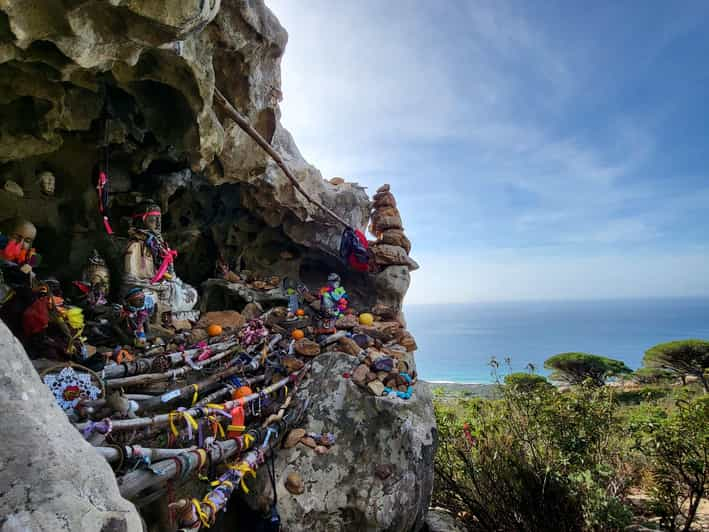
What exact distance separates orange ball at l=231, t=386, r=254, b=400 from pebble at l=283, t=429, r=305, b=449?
0.75 m

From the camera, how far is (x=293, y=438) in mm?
4512

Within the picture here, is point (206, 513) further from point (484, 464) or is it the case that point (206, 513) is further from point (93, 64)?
point (484, 464)

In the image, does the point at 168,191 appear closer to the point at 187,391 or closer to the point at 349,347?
the point at 187,391

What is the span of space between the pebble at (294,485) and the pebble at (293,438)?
0.37 meters

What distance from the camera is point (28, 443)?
56.7 inches

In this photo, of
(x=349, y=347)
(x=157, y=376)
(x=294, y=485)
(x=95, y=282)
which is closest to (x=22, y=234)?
(x=95, y=282)

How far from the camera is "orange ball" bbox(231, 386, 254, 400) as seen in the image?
434 cm

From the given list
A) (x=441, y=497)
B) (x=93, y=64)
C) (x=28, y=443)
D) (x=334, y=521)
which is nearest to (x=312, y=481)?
(x=334, y=521)

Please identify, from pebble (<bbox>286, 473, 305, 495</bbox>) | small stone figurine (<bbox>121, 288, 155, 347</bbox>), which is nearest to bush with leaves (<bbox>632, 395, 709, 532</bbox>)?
pebble (<bbox>286, 473, 305, 495</bbox>)

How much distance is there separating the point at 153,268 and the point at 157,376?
201cm

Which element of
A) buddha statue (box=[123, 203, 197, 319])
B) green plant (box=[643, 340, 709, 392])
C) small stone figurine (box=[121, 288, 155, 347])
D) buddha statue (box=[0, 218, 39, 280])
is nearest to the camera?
buddha statue (box=[0, 218, 39, 280])

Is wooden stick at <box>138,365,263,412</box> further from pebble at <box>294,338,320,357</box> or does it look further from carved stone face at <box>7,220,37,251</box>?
carved stone face at <box>7,220,37,251</box>

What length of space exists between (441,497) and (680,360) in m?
18.0

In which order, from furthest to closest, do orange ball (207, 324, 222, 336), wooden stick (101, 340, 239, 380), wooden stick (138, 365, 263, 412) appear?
orange ball (207, 324, 222, 336) → wooden stick (101, 340, 239, 380) → wooden stick (138, 365, 263, 412)
